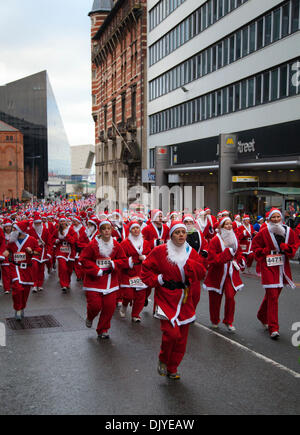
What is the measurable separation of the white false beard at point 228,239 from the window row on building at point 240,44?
1748 centimetres

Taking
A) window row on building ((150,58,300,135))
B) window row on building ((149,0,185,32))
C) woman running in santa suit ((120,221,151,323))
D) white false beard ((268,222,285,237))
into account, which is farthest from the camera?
window row on building ((149,0,185,32))

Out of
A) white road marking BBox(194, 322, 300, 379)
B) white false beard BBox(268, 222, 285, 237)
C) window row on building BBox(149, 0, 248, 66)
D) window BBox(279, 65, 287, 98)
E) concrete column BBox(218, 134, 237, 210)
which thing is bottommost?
white road marking BBox(194, 322, 300, 379)

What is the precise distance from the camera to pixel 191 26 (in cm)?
3475

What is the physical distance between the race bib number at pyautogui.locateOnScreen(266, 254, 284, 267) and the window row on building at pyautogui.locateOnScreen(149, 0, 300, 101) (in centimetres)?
1765

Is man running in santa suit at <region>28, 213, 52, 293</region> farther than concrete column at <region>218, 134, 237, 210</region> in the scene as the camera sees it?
No

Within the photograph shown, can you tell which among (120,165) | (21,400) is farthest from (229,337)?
(120,165)

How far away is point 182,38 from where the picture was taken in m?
36.7

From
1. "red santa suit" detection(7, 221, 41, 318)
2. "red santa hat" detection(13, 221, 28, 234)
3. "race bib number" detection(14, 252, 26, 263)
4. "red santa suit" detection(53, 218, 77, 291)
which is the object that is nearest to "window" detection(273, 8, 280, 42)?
"red santa suit" detection(53, 218, 77, 291)

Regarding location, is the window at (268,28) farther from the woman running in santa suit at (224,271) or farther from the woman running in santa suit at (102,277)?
the woman running in santa suit at (102,277)

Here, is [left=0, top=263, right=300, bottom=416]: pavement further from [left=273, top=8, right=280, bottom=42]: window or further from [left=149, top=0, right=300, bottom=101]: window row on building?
[left=273, top=8, right=280, bottom=42]: window

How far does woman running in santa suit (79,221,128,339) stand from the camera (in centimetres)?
770

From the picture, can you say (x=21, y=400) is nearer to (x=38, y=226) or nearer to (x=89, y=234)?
(x=89, y=234)

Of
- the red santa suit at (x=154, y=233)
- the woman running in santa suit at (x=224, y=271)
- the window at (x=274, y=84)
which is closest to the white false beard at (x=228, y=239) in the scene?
the woman running in santa suit at (x=224, y=271)

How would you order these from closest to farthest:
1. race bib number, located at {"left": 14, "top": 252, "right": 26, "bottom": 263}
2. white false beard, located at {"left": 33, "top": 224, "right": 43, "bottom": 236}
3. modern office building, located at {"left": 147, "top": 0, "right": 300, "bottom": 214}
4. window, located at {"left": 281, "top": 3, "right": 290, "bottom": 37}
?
race bib number, located at {"left": 14, "top": 252, "right": 26, "bottom": 263}, white false beard, located at {"left": 33, "top": 224, "right": 43, "bottom": 236}, window, located at {"left": 281, "top": 3, "right": 290, "bottom": 37}, modern office building, located at {"left": 147, "top": 0, "right": 300, "bottom": 214}
